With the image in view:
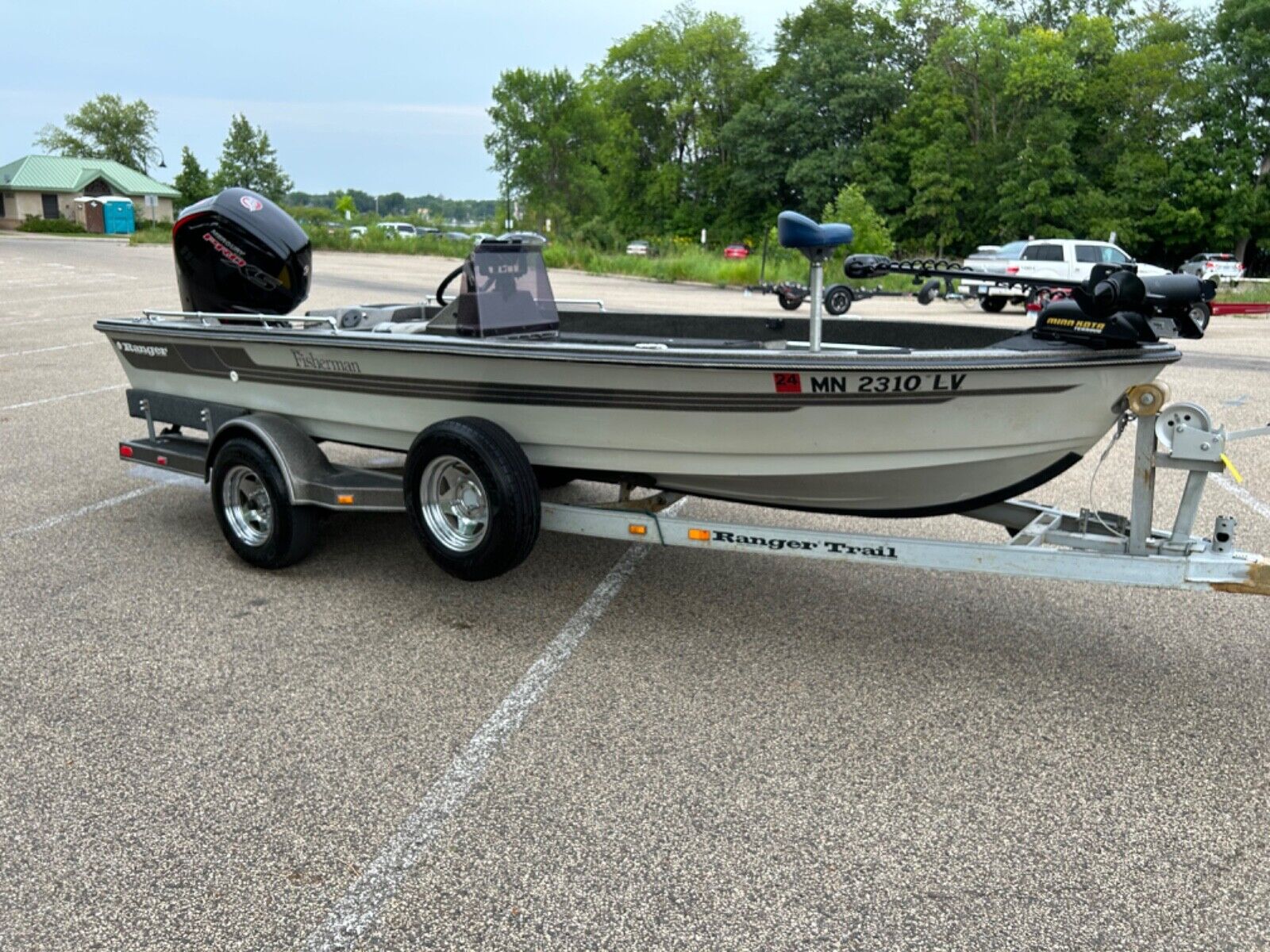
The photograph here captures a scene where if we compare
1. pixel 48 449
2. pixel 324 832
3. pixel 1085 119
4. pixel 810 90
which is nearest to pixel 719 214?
pixel 810 90

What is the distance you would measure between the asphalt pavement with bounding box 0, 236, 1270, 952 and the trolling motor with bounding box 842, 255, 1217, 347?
1.28 metres

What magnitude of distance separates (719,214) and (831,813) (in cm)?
7258

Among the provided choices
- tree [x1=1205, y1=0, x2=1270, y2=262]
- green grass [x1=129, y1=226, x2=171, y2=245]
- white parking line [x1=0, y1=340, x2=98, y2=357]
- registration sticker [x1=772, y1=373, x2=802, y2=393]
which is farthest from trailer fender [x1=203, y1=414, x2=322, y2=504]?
tree [x1=1205, y1=0, x2=1270, y2=262]

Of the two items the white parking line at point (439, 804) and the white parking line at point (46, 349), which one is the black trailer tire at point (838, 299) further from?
the white parking line at point (46, 349)

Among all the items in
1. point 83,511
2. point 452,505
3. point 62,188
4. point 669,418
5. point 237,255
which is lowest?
point 83,511

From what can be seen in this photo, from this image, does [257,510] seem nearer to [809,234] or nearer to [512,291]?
[512,291]

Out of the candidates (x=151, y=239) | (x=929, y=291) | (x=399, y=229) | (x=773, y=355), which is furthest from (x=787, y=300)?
(x=151, y=239)

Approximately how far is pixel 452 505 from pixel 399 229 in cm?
5348

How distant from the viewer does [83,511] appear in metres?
6.18

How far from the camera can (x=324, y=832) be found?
118 inches

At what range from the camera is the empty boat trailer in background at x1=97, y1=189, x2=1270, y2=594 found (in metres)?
3.72

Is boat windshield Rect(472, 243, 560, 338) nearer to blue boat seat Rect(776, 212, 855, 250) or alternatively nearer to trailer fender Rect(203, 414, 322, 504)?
trailer fender Rect(203, 414, 322, 504)

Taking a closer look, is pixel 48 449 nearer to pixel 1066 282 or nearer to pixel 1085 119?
pixel 1066 282

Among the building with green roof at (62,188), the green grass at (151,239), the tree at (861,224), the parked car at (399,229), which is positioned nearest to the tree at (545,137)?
the parked car at (399,229)
